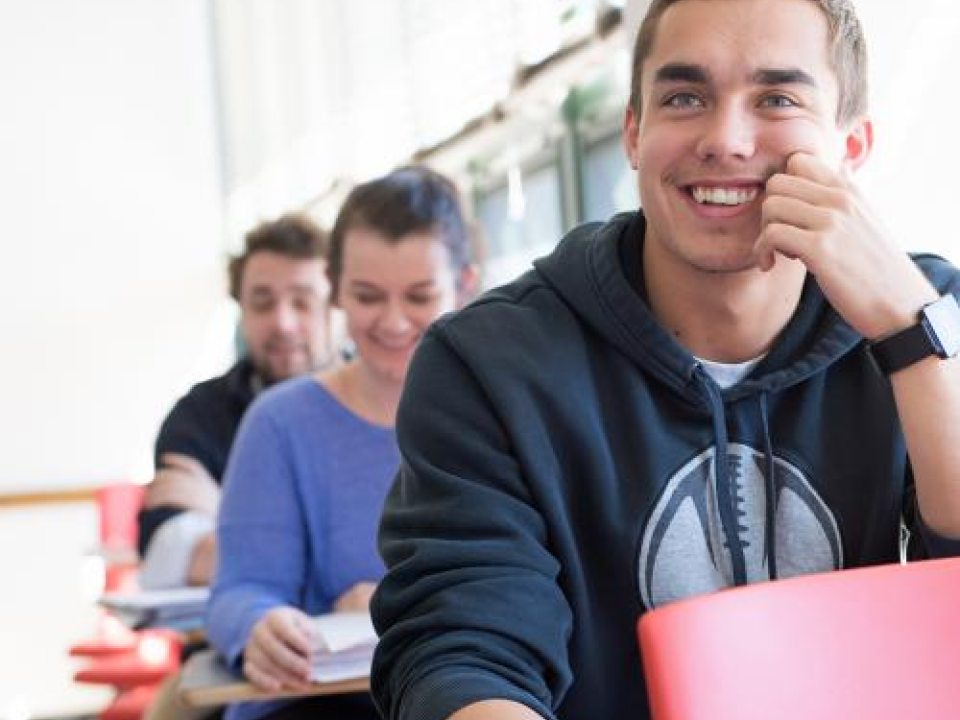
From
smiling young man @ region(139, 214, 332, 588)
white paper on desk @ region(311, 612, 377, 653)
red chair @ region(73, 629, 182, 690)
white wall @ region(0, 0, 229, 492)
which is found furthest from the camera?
white wall @ region(0, 0, 229, 492)

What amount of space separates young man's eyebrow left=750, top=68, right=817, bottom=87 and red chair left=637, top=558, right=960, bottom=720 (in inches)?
20.6

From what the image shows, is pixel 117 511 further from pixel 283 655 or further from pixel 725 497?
pixel 725 497

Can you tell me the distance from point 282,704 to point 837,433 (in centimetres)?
111

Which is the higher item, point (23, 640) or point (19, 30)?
point (19, 30)

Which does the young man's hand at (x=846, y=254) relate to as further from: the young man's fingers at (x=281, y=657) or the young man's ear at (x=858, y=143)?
the young man's fingers at (x=281, y=657)

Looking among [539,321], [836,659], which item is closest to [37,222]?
[539,321]

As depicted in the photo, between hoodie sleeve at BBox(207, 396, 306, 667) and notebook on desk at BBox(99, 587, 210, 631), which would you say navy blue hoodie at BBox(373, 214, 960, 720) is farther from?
notebook on desk at BBox(99, 587, 210, 631)

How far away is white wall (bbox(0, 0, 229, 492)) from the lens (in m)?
5.94

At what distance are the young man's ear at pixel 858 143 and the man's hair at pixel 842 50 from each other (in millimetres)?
14

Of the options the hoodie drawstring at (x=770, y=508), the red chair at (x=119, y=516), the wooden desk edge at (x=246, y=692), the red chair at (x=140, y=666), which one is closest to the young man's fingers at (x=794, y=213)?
the hoodie drawstring at (x=770, y=508)

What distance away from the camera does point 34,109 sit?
6039mm

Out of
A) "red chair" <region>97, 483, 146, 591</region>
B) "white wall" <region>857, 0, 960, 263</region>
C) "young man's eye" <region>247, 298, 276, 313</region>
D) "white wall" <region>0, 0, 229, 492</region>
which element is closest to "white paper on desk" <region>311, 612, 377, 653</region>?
"white wall" <region>857, 0, 960, 263</region>

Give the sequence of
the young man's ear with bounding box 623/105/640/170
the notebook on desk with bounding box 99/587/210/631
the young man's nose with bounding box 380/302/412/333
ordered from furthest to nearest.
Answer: the notebook on desk with bounding box 99/587/210/631 < the young man's nose with bounding box 380/302/412/333 < the young man's ear with bounding box 623/105/640/170

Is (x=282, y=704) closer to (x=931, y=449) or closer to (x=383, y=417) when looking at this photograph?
(x=383, y=417)
